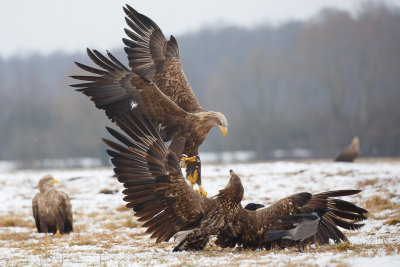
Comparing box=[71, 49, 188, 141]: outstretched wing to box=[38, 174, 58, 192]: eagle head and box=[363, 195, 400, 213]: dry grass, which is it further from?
box=[363, 195, 400, 213]: dry grass

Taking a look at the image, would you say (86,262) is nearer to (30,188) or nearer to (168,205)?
(168,205)

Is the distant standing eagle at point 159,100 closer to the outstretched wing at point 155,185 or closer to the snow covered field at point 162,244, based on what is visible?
the snow covered field at point 162,244

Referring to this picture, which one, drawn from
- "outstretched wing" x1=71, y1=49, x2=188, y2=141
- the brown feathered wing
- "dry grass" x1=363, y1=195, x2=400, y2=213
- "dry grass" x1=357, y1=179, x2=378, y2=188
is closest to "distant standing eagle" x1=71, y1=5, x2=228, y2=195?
"outstretched wing" x1=71, y1=49, x2=188, y2=141

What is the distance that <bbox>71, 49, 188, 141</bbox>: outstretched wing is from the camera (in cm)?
874

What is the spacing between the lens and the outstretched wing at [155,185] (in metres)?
6.64

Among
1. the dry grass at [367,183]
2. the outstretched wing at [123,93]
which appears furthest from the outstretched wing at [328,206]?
the dry grass at [367,183]

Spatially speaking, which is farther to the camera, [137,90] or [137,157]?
[137,90]

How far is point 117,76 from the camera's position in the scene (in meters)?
8.79

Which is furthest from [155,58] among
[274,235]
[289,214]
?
[274,235]

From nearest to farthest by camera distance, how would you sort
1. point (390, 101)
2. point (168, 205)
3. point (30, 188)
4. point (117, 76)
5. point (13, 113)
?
point (168, 205)
point (117, 76)
point (30, 188)
point (390, 101)
point (13, 113)

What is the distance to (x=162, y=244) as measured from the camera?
323 inches

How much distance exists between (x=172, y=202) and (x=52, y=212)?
4.29 m

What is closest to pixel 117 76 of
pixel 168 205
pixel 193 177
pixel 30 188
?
pixel 193 177

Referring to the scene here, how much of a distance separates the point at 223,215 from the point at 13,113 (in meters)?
47.4
